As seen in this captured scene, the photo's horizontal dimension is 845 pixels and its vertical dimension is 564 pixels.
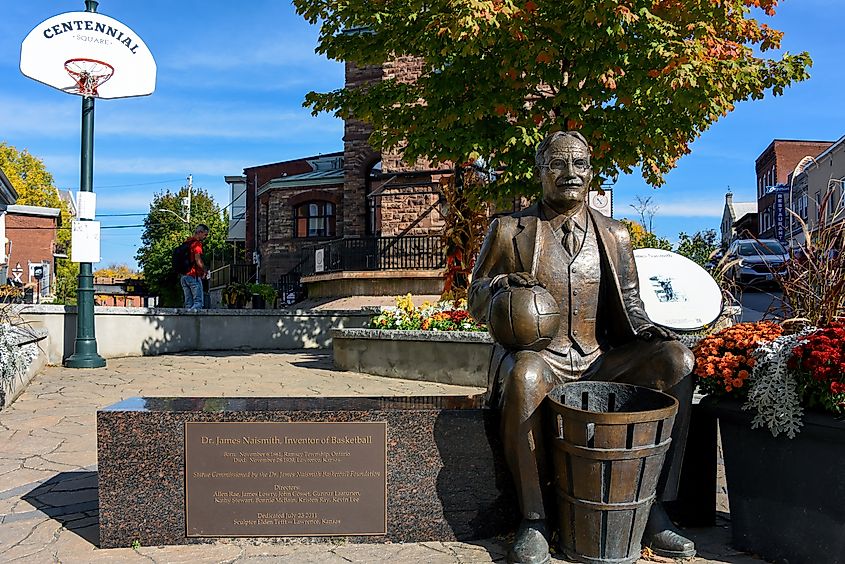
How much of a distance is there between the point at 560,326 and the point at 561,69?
6.76 m

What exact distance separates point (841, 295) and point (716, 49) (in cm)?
585

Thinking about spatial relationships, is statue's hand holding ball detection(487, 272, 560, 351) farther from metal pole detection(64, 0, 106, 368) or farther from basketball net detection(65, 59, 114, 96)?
basketball net detection(65, 59, 114, 96)

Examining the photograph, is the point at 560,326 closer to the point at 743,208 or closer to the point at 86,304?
the point at 86,304

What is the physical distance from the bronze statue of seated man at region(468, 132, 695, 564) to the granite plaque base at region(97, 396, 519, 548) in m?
0.27

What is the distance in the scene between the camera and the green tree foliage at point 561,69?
8289 mm

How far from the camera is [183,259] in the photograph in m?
13.3

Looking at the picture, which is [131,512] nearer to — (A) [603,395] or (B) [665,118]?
(A) [603,395]

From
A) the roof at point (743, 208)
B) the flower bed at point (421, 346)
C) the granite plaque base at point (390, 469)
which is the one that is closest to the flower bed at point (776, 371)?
the granite plaque base at point (390, 469)

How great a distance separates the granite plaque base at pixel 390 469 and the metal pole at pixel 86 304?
7268mm

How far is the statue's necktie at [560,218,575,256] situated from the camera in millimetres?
3705

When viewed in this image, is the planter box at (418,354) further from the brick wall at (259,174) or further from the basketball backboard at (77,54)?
the brick wall at (259,174)

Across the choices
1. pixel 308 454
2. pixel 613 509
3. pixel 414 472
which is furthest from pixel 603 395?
pixel 308 454

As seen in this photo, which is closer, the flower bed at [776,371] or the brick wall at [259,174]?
the flower bed at [776,371]

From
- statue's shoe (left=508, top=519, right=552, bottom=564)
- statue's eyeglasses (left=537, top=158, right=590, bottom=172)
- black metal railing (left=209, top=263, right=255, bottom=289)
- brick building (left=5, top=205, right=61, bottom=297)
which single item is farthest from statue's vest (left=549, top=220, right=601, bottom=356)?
brick building (left=5, top=205, right=61, bottom=297)
